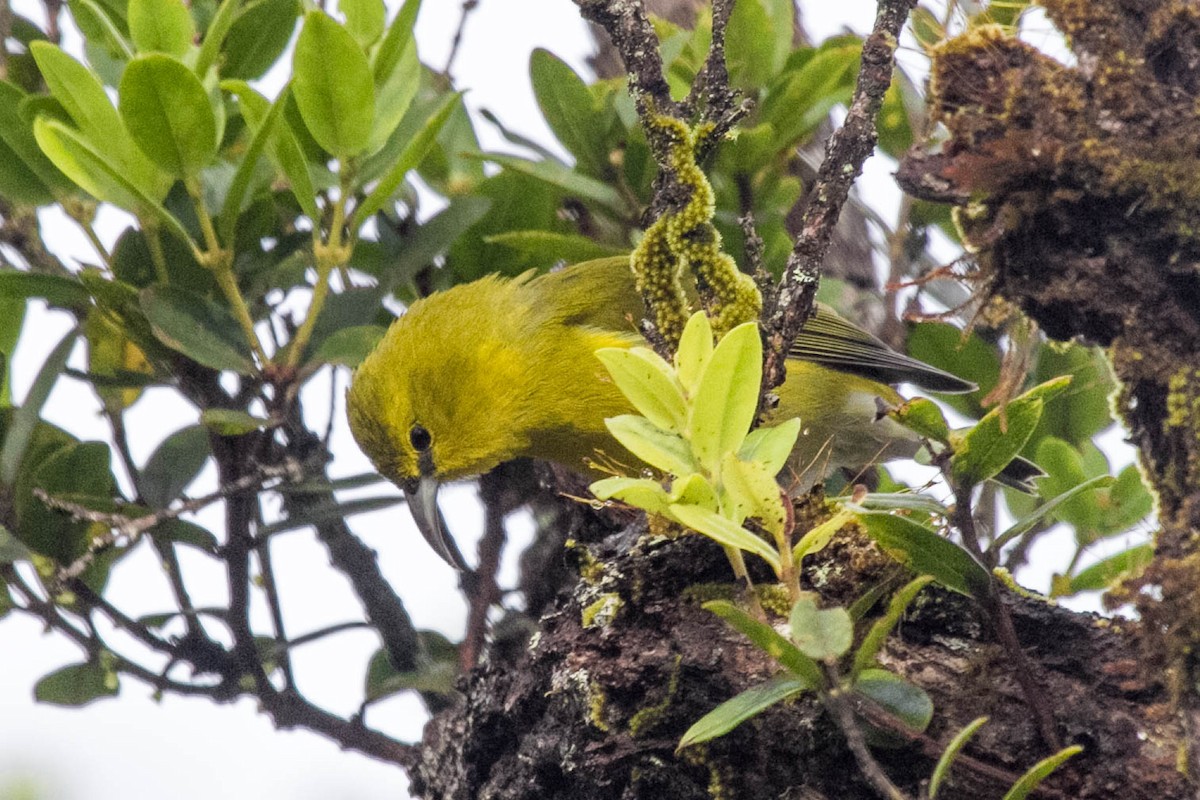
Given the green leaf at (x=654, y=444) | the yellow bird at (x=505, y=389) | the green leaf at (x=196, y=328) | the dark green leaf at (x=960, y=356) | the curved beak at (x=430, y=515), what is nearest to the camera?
the green leaf at (x=654, y=444)

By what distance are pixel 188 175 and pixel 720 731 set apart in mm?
1588

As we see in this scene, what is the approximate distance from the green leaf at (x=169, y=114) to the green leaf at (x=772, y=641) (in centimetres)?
149

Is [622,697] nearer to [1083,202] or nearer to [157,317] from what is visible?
[1083,202]

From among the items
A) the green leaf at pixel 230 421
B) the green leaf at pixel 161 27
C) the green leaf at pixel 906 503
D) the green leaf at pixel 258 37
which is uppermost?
the green leaf at pixel 258 37

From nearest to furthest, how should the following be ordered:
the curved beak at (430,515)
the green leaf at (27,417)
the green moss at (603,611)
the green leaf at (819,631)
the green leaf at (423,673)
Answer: the green leaf at (819,631) < the green moss at (603,611) < the green leaf at (27,417) < the green leaf at (423,673) < the curved beak at (430,515)

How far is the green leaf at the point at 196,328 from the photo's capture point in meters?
2.61

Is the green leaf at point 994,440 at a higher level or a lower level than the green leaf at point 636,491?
higher

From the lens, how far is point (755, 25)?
3.27 m

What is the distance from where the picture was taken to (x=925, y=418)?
176 cm

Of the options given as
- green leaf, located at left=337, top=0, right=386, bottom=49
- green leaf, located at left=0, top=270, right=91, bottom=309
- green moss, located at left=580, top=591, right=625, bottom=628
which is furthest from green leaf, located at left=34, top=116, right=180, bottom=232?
green moss, located at left=580, top=591, right=625, bottom=628

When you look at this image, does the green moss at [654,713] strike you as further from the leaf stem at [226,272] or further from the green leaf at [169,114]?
the green leaf at [169,114]

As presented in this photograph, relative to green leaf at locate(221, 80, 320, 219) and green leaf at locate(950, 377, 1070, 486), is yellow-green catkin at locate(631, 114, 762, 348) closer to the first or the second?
green leaf at locate(950, 377, 1070, 486)

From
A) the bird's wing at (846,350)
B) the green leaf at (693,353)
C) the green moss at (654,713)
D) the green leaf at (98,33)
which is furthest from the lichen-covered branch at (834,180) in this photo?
the bird's wing at (846,350)

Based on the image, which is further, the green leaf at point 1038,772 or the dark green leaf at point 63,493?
the dark green leaf at point 63,493
